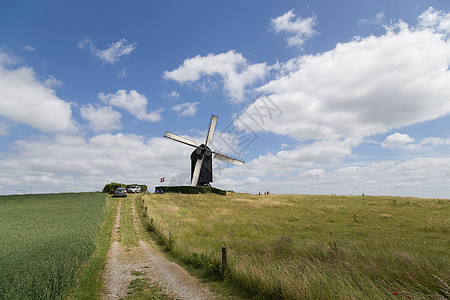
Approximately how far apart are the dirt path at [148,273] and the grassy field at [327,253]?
3.56 feet

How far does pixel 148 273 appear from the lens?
37.3 feet

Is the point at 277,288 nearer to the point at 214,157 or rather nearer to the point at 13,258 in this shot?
the point at 13,258

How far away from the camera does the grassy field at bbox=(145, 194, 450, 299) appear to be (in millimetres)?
7172

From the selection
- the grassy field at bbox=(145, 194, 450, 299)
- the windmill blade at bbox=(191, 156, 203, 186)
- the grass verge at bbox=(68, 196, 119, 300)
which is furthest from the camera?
the windmill blade at bbox=(191, 156, 203, 186)

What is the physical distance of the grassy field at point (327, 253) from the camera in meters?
7.17

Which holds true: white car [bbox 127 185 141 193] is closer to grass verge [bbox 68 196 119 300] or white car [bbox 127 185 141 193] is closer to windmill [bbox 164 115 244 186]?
windmill [bbox 164 115 244 186]

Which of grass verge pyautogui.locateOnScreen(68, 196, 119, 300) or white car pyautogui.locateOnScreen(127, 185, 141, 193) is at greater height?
white car pyautogui.locateOnScreen(127, 185, 141, 193)

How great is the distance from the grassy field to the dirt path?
108 cm

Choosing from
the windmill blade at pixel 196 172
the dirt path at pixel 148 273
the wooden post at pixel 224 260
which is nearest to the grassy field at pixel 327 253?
the wooden post at pixel 224 260

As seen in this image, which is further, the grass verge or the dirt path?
the dirt path

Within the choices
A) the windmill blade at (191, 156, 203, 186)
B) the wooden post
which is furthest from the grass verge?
the windmill blade at (191, 156, 203, 186)

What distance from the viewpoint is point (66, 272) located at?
336 inches

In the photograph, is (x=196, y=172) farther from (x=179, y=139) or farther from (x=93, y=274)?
(x=93, y=274)

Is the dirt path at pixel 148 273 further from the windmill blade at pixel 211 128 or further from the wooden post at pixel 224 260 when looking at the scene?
the windmill blade at pixel 211 128
